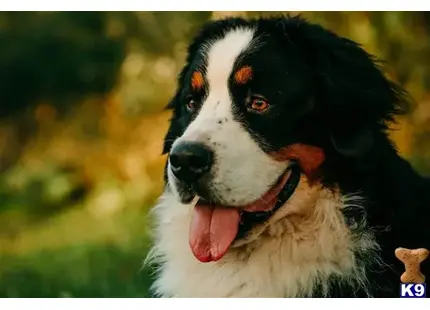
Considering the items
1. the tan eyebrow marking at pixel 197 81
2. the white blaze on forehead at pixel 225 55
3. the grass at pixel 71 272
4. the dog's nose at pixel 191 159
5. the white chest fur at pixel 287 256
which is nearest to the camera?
the dog's nose at pixel 191 159

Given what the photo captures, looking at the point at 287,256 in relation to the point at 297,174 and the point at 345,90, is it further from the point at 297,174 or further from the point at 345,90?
the point at 345,90

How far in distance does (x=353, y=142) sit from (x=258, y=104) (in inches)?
20.4

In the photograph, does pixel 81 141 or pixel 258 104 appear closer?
pixel 258 104

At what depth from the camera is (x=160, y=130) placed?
4734mm

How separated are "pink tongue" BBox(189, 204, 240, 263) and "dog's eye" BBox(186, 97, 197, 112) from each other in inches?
20.8

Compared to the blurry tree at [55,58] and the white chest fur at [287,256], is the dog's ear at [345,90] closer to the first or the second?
the white chest fur at [287,256]

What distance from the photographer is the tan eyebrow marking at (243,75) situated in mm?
3828

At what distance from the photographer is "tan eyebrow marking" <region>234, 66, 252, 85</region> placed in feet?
12.6

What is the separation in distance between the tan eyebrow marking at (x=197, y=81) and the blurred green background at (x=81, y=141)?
0.65m

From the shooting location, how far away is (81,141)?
4.81 meters

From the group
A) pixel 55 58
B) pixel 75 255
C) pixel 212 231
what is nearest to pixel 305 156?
pixel 212 231

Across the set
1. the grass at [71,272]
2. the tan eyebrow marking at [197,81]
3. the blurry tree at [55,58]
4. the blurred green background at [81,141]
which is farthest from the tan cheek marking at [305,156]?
the blurry tree at [55,58]

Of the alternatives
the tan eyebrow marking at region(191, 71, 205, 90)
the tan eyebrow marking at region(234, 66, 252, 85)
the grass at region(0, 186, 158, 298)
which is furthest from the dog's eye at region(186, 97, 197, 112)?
the grass at region(0, 186, 158, 298)

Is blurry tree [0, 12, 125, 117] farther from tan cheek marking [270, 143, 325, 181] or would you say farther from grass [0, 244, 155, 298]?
tan cheek marking [270, 143, 325, 181]
